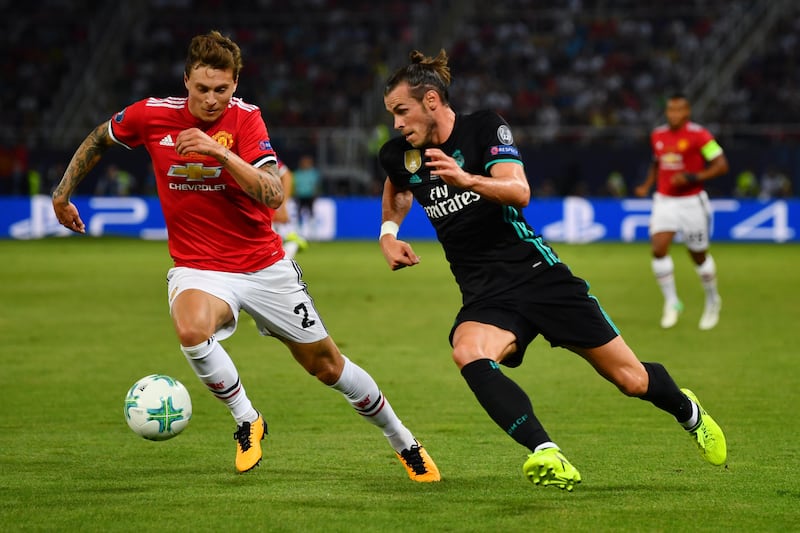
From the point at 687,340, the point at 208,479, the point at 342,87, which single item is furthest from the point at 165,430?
the point at 342,87

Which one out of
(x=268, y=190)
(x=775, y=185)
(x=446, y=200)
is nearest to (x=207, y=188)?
(x=268, y=190)

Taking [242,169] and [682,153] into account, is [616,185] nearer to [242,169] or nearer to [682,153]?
[682,153]

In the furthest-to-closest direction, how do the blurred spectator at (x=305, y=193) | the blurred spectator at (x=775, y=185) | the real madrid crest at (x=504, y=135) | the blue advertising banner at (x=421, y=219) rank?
the blurred spectator at (x=775, y=185), the blurred spectator at (x=305, y=193), the blue advertising banner at (x=421, y=219), the real madrid crest at (x=504, y=135)

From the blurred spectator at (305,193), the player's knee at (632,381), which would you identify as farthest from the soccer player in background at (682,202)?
the blurred spectator at (305,193)

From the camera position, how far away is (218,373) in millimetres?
6195

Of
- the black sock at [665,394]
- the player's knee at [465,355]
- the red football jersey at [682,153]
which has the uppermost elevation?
the player's knee at [465,355]

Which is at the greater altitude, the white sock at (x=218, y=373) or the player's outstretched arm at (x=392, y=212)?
the player's outstretched arm at (x=392, y=212)

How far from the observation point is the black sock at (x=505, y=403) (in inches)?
210

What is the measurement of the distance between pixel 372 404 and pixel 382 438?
46.6 inches

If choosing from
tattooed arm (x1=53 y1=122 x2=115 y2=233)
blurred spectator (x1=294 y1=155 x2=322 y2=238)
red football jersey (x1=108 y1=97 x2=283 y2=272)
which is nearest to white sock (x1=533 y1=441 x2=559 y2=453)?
red football jersey (x1=108 y1=97 x2=283 y2=272)

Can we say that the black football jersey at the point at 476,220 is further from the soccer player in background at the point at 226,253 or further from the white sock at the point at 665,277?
the white sock at the point at 665,277

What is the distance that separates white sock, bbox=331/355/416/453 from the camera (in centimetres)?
634

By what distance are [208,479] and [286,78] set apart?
33.3 meters

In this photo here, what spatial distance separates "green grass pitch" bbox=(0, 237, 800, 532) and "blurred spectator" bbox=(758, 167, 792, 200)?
15330 mm
